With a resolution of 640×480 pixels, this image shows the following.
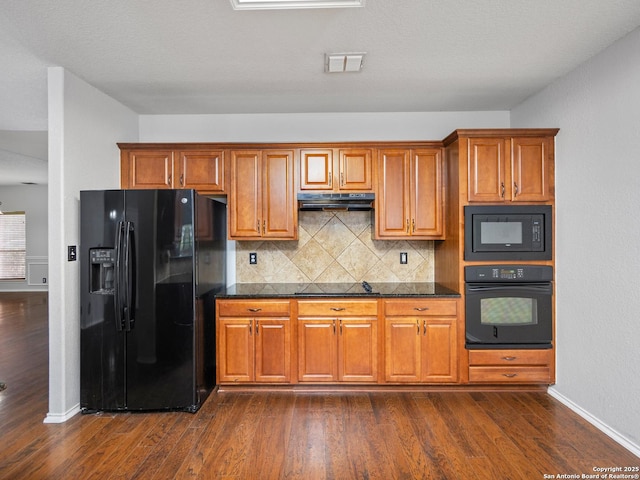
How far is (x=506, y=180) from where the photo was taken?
123 inches

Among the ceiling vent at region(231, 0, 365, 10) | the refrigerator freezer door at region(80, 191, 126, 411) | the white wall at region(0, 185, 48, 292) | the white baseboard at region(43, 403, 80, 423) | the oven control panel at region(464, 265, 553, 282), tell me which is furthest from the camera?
the white wall at region(0, 185, 48, 292)

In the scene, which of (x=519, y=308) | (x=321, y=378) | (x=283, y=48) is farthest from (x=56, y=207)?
(x=519, y=308)

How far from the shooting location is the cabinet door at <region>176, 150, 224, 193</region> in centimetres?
350

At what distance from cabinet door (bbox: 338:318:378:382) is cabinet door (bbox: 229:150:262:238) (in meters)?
1.21

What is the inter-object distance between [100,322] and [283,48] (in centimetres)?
242

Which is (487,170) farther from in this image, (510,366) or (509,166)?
(510,366)

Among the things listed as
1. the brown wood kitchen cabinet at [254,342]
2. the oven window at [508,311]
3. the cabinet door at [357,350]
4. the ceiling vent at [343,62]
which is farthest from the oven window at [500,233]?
the brown wood kitchen cabinet at [254,342]

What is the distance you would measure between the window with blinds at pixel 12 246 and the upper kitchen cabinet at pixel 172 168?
25.4 feet

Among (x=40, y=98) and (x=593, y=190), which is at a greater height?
(x=40, y=98)

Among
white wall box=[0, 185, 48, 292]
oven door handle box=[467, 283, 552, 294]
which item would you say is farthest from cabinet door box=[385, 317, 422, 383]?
white wall box=[0, 185, 48, 292]

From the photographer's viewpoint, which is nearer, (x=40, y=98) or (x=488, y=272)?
(x=488, y=272)

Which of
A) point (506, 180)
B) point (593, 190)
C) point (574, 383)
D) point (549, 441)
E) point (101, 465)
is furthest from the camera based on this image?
point (506, 180)

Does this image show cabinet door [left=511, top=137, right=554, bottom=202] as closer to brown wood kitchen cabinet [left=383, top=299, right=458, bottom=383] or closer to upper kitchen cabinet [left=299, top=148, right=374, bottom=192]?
brown wood kitchen cabinet [left=383, top=299, right=458, bottom=383]

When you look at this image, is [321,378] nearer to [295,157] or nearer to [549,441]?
[549,441]
